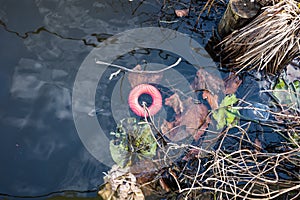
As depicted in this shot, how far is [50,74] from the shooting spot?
3.62 metres

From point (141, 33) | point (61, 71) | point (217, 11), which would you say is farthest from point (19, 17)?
point (217, 11)

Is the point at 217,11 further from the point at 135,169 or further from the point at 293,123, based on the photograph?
the point at 135,169

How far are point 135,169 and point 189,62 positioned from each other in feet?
4.56

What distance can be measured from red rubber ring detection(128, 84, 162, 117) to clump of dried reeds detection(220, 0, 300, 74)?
0.98 meters

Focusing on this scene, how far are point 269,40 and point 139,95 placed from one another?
145 cm

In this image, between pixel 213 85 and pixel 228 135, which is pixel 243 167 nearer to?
pixel 228 135

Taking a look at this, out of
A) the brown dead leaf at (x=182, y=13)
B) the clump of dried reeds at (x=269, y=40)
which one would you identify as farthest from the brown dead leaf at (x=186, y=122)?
Answer: the brown dead leaf at (x=182, y=13)

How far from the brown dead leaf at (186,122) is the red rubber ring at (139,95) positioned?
16 centimetres

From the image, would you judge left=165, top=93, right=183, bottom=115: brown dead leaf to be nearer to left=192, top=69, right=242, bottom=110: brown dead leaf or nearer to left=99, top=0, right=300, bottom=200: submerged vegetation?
left=99, top=0, right=300, bottom=200: submerged vegetation

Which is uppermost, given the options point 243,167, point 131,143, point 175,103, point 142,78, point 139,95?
point 142,78

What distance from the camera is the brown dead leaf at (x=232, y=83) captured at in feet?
12.1

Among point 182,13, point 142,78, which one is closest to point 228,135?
point 142,78

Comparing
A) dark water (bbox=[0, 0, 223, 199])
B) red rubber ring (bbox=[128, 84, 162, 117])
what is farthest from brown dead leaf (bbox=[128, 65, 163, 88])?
dark water (bbox=[0, 0, 223, 199])

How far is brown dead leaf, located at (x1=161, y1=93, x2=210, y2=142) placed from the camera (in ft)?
11.3
